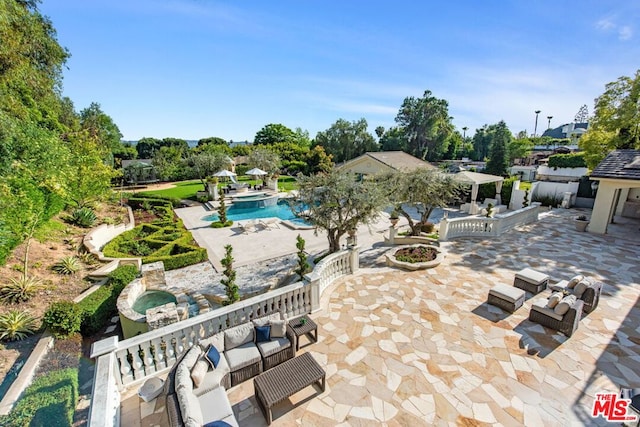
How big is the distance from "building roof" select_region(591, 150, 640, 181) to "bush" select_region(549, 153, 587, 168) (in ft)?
71.3

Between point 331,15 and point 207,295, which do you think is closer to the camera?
point 207,295

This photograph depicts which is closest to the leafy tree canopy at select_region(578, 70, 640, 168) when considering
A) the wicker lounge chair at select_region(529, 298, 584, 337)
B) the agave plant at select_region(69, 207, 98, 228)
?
the wicker lounge chair at select_region(529, 298, 584, 337)

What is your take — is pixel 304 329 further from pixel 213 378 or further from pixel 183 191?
pixel 183 191

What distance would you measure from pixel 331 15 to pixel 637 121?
2063 centimetres

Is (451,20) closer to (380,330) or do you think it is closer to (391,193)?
(391,193)

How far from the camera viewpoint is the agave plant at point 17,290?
8.00 meters

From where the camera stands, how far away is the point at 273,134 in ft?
234

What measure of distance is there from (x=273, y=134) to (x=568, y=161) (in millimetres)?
59286

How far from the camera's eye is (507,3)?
10008 millimetres

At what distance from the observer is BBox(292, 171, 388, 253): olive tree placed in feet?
33.9

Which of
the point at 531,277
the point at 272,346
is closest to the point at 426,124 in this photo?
the point at 531,277

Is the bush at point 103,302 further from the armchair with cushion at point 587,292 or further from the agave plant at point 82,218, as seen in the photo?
the armchair with cushion at point 587,292

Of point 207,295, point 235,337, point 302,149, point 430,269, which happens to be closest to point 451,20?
point 430,269

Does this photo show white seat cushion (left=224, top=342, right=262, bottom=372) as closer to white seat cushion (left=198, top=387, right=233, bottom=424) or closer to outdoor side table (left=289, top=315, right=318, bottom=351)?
white seat cushion (left=198, top=387, right=233, bottom=424)
